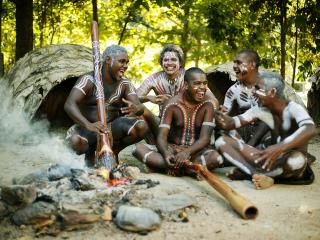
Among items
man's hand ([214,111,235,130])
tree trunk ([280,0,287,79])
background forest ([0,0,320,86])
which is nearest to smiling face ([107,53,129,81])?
man's hand ([214,111,235,130])

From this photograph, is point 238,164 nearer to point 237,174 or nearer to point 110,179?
point 237,174

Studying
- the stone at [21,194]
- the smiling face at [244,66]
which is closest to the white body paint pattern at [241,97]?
the smiling face at [244,66]

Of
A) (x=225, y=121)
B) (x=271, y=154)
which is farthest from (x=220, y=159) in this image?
(x=271, y=154)

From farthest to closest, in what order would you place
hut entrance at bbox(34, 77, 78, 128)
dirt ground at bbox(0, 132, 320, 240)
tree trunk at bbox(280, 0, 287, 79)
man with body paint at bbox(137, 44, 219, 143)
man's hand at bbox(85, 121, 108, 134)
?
tree trunk at bbox(280, 0, 287, 79)
hut entrance at bbox(34, 77, 78, 128)
man with body paint at bbox(137, 44, 219, 143)
man's hand at bbox(85, 121, 108, 134)
dirt ground at bbox(0, 132, 320, 240)

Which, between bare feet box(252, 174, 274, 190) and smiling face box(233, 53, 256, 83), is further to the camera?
smiling face box(233, 53, 256, 83)

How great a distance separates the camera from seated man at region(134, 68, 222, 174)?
423cm

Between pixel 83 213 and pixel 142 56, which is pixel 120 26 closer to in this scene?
pixel 142 56

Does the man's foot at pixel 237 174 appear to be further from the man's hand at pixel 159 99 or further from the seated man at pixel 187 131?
the man's hand at pixel 159 99

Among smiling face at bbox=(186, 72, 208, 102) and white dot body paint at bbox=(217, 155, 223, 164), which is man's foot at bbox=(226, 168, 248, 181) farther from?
smiling face at bbox=(186, 72, 208, 102)

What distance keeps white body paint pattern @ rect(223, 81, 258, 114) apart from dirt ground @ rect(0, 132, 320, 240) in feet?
3.34

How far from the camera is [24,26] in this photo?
7406mm

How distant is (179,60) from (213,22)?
323cm

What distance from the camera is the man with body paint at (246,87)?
15.1ft

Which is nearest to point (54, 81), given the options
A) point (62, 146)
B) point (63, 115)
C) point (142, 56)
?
point (62, 146)
